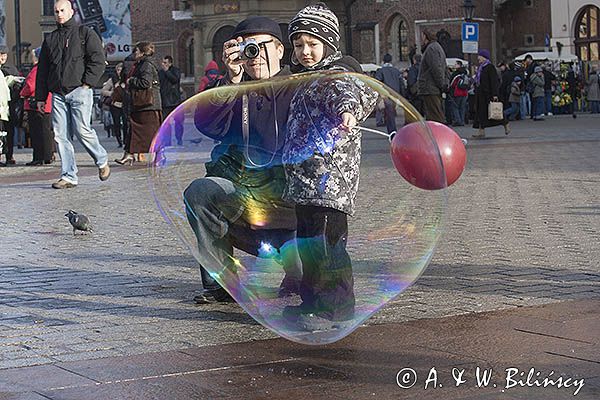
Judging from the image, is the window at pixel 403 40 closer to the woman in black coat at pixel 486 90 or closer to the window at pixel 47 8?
the window at pixel 47 8

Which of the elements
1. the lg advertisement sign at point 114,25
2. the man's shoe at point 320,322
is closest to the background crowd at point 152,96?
the man's shoe at point 320,322

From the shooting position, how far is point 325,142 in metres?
5.61

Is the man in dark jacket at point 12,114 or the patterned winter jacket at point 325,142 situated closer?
the patterned winter jacket at point 325,142

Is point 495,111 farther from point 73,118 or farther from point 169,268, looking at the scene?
point 169,268

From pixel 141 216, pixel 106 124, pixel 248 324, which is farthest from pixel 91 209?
pixel 106 124

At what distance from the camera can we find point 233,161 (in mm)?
6027

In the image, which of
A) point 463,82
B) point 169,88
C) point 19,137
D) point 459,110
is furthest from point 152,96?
point 459,110

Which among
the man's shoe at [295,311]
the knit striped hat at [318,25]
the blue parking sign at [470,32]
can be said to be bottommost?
the man's shoe at [295,311]

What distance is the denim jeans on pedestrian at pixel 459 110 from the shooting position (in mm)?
34562

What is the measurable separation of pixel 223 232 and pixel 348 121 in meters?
0.97

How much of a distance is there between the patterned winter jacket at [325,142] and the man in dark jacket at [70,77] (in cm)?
970

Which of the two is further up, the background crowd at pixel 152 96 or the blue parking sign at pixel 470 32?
the blue parking sign at pixel 470 32

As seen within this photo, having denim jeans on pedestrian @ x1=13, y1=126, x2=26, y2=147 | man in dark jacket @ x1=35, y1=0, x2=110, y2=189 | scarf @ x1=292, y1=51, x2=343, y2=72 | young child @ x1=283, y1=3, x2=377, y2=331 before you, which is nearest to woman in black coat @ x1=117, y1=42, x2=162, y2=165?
man in dark jacket @ x1=35, y1=0, x2=110, y2=189

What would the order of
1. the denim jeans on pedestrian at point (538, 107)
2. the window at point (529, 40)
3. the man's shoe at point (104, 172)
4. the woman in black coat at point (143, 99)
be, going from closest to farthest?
the man's shoe at point (104, 172), the woman in black coat at point (143, 99), the denim jeans on pedestrian at point (538, 107), the window at point (529, 40)
